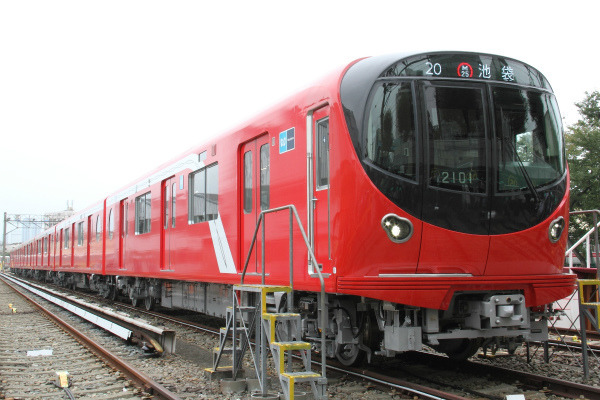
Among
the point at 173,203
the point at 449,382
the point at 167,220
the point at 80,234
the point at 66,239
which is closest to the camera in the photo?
the point at 449,382

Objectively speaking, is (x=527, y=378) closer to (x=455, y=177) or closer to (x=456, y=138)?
(x=455, y=177)

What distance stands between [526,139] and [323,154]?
2001 millimetres

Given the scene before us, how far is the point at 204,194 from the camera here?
9.59 m

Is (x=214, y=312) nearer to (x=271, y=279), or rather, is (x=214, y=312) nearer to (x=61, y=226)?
(x=271, y=279)

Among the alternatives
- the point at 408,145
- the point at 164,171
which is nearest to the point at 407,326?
the point at 408,145

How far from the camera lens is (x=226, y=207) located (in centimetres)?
855

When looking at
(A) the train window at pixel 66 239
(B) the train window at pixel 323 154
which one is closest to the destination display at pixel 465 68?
(B) the train window at pixel 323 154

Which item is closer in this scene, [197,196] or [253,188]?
[253,188]

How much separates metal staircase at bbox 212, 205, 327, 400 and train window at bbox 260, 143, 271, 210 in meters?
1.10

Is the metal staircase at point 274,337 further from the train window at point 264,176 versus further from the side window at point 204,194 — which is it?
the side window at point 204,194

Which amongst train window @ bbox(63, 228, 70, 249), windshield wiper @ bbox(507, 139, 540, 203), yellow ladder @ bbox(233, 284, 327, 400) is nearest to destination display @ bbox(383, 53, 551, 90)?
windshield wiper @ bbox(507, 139, 540, 203)

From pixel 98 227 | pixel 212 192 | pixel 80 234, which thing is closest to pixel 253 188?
pixel 212 192

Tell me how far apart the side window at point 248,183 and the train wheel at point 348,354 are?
2135 mm

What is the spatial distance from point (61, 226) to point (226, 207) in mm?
20878
